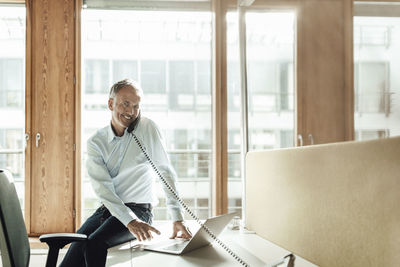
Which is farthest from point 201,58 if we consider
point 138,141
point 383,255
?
point 383,255

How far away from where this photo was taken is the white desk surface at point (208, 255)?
48.7 inches

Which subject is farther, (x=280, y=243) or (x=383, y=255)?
(x=280, y=243)

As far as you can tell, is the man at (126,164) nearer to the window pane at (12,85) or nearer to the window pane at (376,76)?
the window pane at (12,85)

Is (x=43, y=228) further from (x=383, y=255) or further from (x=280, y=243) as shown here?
(x=383, y=255)

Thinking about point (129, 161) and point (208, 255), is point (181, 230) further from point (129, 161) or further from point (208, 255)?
point (129, 161)

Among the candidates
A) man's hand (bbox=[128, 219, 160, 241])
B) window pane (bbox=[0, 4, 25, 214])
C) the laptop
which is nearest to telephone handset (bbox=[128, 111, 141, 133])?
man's hand (bbox=[128, 219, 160, 241])

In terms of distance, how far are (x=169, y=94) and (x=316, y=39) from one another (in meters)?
1.35


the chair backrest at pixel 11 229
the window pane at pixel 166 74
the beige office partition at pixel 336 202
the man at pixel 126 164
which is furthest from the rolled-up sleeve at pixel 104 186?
the window pane at pixel 166 74

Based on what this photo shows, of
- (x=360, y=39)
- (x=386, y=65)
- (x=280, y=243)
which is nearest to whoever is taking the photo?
(x=280, y=243)

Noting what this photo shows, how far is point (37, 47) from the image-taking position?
3.10m

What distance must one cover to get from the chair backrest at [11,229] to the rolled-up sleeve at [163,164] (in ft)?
2.09

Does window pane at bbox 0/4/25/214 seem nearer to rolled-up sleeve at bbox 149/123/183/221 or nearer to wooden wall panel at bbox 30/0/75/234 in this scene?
wooden wall panel at bbox 30/0/75/234

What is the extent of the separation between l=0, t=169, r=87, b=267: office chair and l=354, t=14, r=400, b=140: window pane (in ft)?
9.36

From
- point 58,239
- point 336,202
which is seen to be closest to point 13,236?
point 58,239
